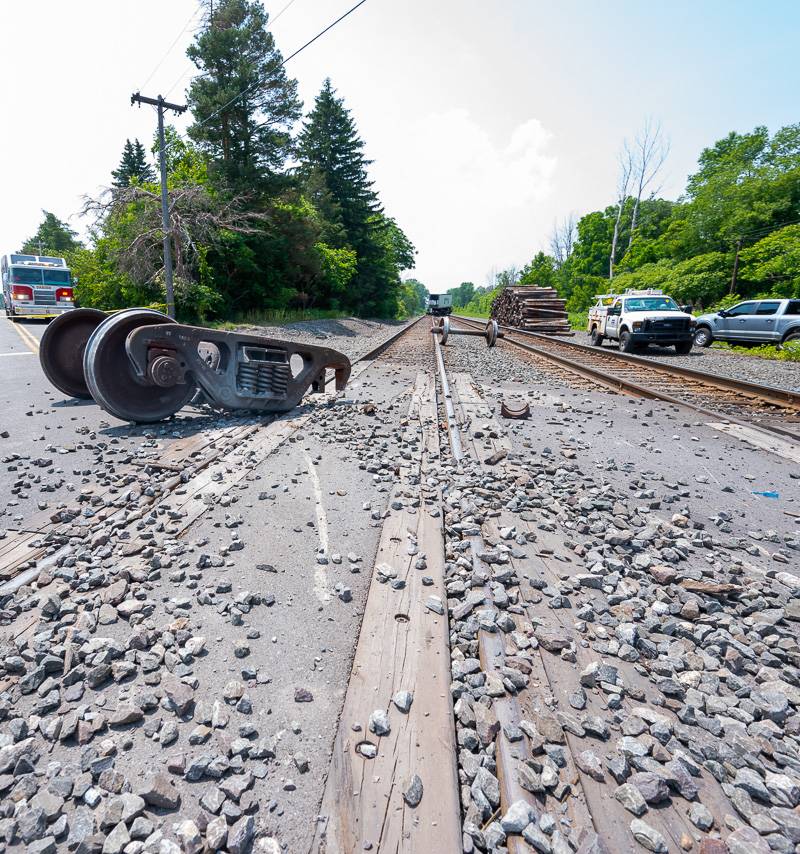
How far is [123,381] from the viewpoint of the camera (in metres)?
5.57

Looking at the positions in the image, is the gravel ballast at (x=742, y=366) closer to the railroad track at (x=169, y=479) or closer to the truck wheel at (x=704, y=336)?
the truck wheel at (x=704, y=336)

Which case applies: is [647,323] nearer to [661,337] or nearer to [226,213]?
[661,337]

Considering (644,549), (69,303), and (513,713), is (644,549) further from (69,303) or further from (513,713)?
(69,303)

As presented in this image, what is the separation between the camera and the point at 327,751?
1.62m

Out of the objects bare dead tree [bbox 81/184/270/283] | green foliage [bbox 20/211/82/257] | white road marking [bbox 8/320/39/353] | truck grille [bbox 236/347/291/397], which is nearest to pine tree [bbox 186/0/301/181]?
bare dead tree [bbox 81/184/270/283]

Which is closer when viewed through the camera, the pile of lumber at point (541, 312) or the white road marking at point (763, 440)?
the white road marking at point (763, 440)

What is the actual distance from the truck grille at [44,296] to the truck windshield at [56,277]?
0.75 metres

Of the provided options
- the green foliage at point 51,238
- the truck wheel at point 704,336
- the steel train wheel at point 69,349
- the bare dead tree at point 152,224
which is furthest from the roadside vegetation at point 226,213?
the green foliage at point 51,238

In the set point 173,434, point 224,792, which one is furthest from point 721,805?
point 173,434

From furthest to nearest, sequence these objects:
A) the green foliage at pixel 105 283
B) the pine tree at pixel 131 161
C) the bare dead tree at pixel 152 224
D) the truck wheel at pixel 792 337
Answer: the pine tree at pixel 131 161, the green foliage at pixel 105 283, the bare dead tree at pixel 152 224, the truck wheel at pixel 792 337

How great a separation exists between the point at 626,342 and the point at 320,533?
1615cm

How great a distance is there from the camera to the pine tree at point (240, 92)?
27406 millimetres

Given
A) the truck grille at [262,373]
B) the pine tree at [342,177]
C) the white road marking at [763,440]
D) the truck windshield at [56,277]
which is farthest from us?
the pine tree at [342,177]

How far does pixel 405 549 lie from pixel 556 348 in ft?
56.4
